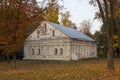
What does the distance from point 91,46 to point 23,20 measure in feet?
148

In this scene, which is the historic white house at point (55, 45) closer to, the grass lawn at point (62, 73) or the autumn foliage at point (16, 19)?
the autumn foliage at point (16, 19)

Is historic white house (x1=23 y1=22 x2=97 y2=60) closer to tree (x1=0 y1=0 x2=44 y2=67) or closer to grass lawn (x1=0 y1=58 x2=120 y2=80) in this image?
tree (x1=0 y1=0 x2=44 y2=67)

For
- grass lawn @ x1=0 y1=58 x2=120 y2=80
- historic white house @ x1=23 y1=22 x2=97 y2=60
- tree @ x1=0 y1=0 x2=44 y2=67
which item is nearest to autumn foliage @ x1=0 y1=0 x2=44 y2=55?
tree @ x1=0 y1=0 x2=44 y2=67

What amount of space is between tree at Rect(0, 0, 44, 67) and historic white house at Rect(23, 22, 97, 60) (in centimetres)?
2540

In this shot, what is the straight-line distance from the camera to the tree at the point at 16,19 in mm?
31297

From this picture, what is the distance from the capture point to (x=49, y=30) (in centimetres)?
6338

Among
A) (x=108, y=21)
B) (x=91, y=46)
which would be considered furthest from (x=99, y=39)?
(x=108, y=21)

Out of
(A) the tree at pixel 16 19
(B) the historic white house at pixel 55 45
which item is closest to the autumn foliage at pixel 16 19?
(A) the tree at pixel 16 19

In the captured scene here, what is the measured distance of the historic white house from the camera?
59812 millimetres

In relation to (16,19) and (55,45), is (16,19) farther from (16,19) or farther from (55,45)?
(55,45)

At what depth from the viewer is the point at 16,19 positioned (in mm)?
31828

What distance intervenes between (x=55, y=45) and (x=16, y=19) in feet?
101

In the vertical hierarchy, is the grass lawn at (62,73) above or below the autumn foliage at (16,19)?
below

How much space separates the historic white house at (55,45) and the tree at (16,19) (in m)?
25.4
